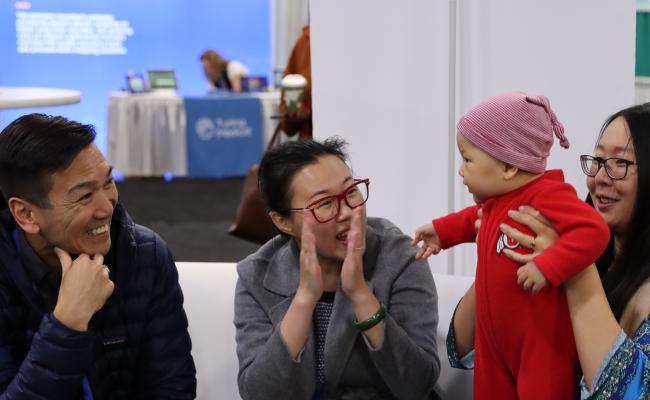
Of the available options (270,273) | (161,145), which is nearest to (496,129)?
(270,273)

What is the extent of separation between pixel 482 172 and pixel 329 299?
67 cm

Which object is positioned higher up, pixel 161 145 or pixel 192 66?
pixel 192 66

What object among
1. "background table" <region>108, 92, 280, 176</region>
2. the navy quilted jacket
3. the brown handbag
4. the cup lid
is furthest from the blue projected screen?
the navy quilted jacket

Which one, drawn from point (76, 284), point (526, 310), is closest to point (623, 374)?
point (526, 310)

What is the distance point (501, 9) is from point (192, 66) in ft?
28.3

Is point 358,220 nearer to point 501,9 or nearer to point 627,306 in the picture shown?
point 627,306

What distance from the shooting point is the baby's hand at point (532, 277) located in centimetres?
164

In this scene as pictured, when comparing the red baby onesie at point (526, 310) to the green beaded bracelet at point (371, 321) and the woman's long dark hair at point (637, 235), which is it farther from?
the green beaded bracelet at point (371, 321)

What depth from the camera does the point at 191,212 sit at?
8.36 metres

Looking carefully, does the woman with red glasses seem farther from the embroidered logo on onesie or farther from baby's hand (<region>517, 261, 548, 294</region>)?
baby's hand (<region>517, 261, 548, 294</region>)

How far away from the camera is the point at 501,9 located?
129 inches

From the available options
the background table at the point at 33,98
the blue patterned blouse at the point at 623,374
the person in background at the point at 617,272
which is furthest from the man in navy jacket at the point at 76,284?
the background table at the point at 33,98

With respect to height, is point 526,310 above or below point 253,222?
above

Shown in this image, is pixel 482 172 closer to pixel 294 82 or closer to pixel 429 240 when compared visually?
pixel 429 240
